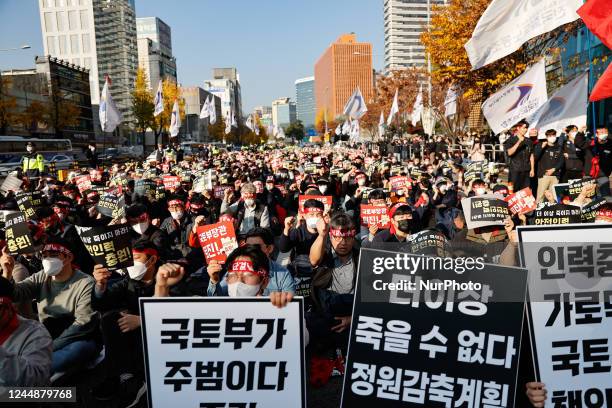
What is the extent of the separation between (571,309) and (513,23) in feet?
16.6

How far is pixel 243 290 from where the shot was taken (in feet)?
12.3

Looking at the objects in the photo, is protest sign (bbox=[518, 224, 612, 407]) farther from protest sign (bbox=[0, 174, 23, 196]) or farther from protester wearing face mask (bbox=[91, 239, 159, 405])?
protest sign (bbox=[0, 174, 23, 196])

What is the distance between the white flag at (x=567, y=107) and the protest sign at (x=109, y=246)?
20.1ft

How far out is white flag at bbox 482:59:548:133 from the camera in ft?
24.2

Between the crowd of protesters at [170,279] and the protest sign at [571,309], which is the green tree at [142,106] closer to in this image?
the crowd of protesters at [170,279]

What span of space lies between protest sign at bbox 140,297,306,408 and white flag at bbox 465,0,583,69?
5.39m

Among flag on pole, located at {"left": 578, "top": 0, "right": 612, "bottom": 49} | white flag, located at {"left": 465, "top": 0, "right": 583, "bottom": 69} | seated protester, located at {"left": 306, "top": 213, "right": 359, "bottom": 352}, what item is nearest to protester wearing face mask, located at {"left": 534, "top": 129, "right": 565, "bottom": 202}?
white flag, located at {"left": 465, "top": 0, "right": 583, "bottom": 69}

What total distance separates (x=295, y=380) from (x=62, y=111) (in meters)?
60.6

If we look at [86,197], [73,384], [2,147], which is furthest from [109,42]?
[73,384]

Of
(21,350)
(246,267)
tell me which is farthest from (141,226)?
(21,350)

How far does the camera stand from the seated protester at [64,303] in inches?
180

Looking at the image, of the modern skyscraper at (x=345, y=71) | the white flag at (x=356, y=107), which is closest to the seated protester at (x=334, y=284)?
the white flag at (x=356, y=107)

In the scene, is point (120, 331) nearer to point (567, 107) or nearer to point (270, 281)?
point (270, 281)

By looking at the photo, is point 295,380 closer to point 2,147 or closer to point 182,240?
point 182,240
